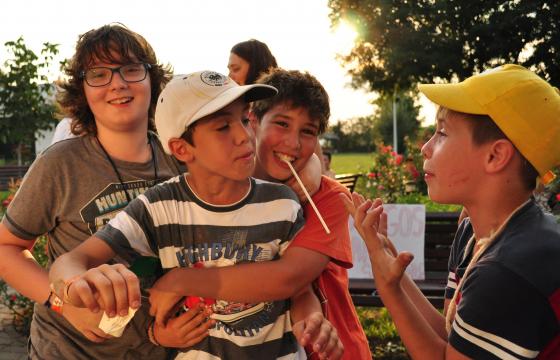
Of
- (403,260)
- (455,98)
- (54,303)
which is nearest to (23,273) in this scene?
(54,303)

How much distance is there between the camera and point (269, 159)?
248cm

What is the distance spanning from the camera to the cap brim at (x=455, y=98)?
1.98 m

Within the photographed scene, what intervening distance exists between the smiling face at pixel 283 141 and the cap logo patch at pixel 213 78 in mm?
408

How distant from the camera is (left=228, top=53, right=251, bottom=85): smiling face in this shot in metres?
4.19

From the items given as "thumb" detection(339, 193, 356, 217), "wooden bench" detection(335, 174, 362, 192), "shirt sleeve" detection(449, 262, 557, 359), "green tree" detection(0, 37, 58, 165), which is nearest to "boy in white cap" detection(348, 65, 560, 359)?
"shirt sleeve" detection(449, 262, 557, 359)

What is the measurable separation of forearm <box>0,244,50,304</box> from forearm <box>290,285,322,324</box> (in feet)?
2.69

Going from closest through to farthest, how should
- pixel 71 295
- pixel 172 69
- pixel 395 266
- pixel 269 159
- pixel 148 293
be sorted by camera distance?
pixel 71 295 → pixel 395 266 → pixel 148 293 → pixel 269 159 → pixel 172 69

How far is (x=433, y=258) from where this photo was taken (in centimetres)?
564

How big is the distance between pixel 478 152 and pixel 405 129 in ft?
297

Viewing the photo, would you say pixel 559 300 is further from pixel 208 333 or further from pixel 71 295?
pixel 71 295

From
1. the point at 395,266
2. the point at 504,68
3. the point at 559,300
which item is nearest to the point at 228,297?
the point at 395,266

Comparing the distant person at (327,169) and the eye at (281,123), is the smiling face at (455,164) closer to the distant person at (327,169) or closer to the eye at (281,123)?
the eye at (281,123)

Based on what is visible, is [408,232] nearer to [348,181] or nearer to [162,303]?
[162,303]

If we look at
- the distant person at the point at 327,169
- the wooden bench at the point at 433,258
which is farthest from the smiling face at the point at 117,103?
the wooden bench at the point at 433,258
